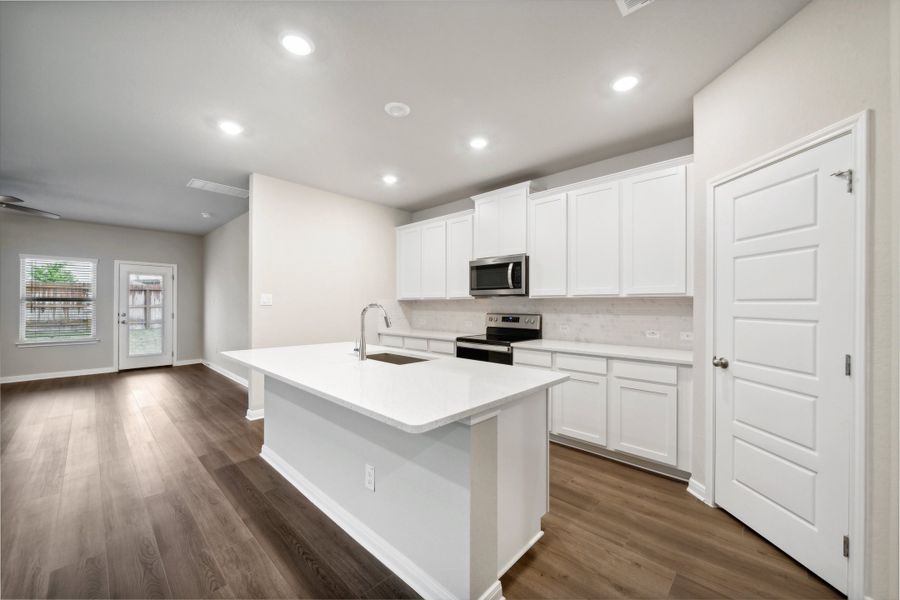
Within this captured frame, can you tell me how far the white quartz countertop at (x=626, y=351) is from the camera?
248 centimetres

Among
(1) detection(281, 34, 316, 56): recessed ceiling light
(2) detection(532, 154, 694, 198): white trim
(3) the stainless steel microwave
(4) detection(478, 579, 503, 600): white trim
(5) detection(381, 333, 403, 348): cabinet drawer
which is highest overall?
(1) detection(281, 34, 316, 56): recessed ceiling light

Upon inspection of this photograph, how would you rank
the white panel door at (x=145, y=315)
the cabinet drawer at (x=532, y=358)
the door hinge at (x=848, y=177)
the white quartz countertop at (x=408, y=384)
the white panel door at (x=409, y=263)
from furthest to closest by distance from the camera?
the white panel door at (x=145, y=315) → the white panel door at (x=409, y=263) → the cabinet drawer at (x=532, y=358) → the door hinge at (x=848, y=177) → the white quartz countertop at (x=408, y=384)

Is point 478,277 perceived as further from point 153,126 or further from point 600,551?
point 153,126

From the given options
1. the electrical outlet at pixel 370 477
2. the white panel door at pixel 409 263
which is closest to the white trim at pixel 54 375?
the white panel door at pixel 409 263

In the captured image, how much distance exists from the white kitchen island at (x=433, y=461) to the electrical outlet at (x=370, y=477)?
3 cm

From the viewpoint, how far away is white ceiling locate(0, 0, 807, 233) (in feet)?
5.61

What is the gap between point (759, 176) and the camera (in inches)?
73.7

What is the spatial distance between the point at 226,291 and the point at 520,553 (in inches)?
247

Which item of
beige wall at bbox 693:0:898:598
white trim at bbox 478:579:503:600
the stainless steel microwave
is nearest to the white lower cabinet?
beige wall at bbox 693:0:898:598

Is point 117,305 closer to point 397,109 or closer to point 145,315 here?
point 145,315

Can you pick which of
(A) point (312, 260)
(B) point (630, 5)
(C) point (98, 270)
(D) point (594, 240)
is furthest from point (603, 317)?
(C) point (98, 270)

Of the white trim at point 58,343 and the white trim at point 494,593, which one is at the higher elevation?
the white trim at point 58,343

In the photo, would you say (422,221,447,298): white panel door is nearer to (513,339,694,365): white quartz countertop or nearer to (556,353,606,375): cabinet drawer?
(513,339,694,365): white quartz countertop

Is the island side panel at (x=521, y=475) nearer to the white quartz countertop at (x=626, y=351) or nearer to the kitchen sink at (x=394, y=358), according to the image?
the kitchen sink at (x=394, y=358)
